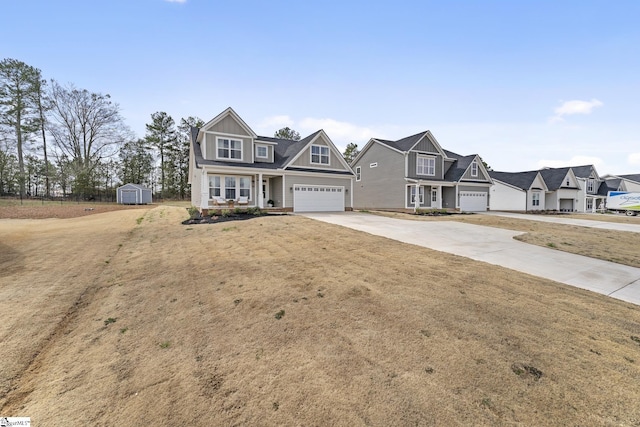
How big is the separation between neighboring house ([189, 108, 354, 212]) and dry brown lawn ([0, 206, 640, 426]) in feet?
38.7

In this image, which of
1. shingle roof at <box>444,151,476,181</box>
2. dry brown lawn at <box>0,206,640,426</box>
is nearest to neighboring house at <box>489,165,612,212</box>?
shingle roof at <box>444,151,476,181</box>

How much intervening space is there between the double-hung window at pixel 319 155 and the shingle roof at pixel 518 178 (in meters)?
24.6

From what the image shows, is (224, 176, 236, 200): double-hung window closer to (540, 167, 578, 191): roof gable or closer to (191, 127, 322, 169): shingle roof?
(191, 127, 322, 169): shingle roof

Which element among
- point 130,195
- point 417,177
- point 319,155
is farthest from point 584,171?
point 130,195

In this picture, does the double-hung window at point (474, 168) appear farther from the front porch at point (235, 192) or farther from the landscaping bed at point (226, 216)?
the landscaping bed at point (226, 216)

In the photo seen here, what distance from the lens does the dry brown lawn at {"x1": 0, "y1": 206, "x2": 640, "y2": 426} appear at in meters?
2.32

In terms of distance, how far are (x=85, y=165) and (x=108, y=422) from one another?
153 ft

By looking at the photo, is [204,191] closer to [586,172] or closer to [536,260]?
[536,260]

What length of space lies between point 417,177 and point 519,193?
15.4m

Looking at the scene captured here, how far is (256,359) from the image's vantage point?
2986 millimetres

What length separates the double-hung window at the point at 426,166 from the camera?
24.9m

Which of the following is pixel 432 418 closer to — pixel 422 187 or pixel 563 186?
pixel 422 187

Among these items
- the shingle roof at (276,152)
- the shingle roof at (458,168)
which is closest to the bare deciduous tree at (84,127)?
the shingle roof at (276,152)

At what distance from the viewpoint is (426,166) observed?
2544 centimetres
